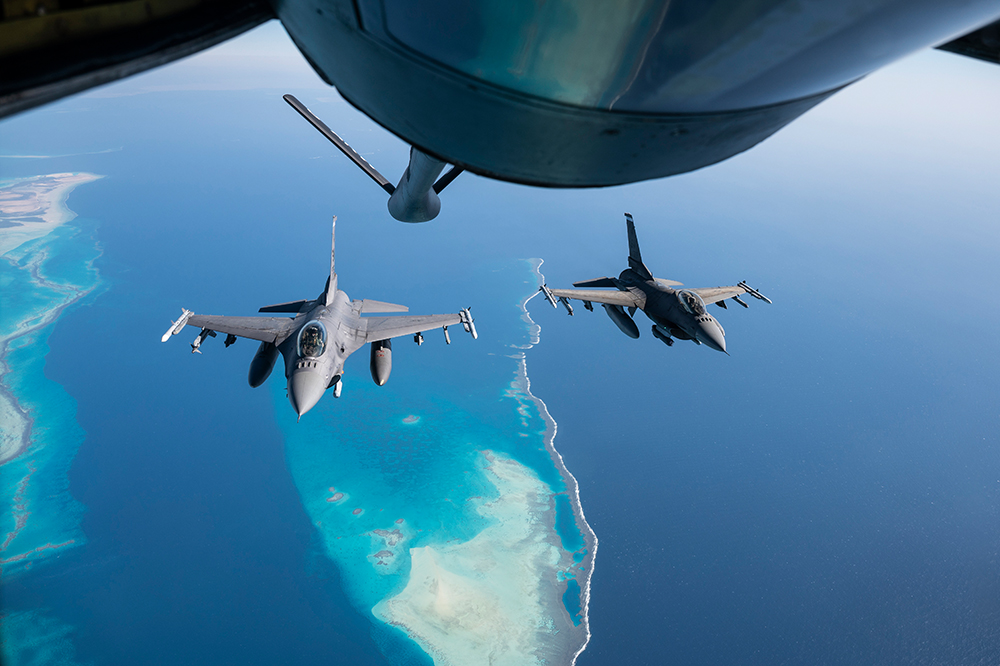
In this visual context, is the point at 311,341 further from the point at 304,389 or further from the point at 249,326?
the point at 249,326

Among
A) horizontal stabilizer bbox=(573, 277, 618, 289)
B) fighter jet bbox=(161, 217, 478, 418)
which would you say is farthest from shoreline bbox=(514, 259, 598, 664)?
fighter jet bbox=(161, 217, 478, 418)

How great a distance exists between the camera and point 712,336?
15953 millimetres

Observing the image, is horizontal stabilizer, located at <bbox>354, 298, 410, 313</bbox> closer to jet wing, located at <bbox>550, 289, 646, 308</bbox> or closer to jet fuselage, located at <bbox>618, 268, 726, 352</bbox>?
jet wing, located at <bbox>550, 289, 646, 308</bbox>

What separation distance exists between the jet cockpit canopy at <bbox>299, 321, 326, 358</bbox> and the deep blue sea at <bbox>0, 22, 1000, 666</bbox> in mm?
23491

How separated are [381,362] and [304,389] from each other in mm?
3777

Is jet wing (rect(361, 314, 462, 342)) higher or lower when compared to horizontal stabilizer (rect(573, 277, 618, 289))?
lower

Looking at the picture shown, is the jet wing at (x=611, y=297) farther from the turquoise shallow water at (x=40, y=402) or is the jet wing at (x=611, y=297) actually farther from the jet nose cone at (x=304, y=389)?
the turquoise shallow water at (x=40, y=402)

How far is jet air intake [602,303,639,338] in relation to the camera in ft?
59.1

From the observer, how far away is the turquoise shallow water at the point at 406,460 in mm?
31094

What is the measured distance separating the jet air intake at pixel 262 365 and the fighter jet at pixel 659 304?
1096cm

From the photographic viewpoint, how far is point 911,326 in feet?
223

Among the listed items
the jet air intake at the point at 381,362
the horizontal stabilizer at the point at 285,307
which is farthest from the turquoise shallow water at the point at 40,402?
the jet air intake at the point at 381,362

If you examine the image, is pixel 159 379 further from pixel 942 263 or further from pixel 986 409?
pixel 942 263

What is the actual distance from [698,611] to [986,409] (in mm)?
49987
